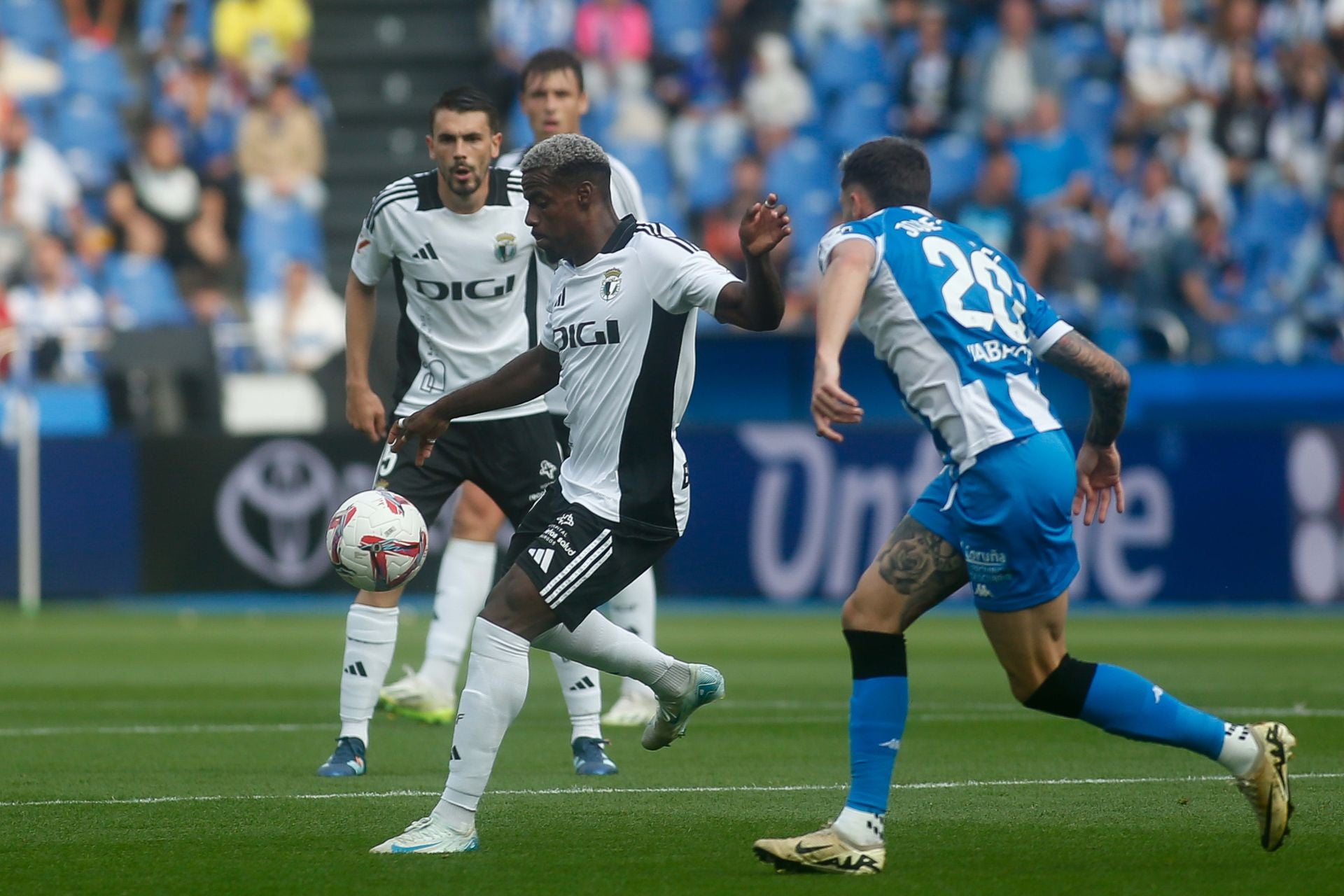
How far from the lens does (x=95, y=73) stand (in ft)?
73.2

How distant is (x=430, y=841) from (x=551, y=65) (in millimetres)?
4336

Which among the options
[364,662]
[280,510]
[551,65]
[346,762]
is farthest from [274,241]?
[346,762]

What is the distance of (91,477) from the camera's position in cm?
1667

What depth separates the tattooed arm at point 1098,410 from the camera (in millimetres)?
5797

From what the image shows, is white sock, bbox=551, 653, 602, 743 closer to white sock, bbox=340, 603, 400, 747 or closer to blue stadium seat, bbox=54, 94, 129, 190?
white sock, bbox=340, 603, 400, 747

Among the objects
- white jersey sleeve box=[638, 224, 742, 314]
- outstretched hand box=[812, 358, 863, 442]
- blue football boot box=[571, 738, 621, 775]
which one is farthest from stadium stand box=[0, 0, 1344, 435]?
outstretched hand box=[812, 358, 863, 442]

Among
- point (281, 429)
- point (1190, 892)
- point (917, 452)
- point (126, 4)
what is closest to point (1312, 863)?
point (1190, 892)

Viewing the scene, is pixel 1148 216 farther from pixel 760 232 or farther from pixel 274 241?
pixel 760 232

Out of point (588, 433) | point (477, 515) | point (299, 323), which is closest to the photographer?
point (588, 433)

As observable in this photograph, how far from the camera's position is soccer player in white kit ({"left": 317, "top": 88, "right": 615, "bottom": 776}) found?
8.07 metres

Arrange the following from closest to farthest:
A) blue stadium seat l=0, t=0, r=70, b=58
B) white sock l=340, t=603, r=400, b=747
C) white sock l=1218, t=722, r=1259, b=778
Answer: white sock l=1218, t=722, r=1259, b=778 → white sock l=340, t=603, r=400, b=747 → blue stadium seat l=0, t=0, r=70, b=58

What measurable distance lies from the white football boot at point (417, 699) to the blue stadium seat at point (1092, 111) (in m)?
13.4

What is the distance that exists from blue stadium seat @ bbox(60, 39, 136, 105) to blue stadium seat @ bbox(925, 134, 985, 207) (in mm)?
8578

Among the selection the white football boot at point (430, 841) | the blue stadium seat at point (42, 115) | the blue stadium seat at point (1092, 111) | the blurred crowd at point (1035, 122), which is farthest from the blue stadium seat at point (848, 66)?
the white football boot at point (430, 841)
